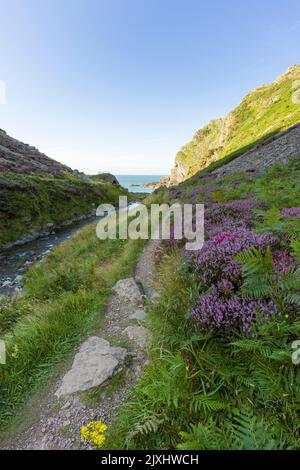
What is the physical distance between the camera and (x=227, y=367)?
8.80 feet

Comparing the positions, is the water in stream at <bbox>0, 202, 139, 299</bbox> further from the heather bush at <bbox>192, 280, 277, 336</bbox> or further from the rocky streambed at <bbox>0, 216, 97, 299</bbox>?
the heather bush at <bbox>192, 280, 277, 336</bbox>

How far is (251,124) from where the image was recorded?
5384 cm

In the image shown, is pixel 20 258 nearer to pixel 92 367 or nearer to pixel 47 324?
pixel 47 324

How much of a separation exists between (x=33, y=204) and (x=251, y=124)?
49.7 metres

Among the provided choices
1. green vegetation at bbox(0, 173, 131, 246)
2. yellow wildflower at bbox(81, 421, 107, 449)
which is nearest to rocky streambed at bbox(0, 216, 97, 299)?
green vegetation at bbox(0, 173, 131, 246)

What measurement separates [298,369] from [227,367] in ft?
2.31

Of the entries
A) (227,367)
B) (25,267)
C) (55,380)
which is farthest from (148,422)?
(25,267)

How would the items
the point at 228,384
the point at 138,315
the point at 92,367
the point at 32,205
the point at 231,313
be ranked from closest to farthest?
the point at 228,384 < the point at 231,313 < the point at 92,367 < the point at 138,315 < the point at 32,205

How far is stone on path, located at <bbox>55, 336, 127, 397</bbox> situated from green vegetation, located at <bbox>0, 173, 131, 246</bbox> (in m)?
20.0

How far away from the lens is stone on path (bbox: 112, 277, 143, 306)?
244 inches

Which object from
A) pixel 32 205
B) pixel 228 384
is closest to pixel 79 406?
pixel 228 384

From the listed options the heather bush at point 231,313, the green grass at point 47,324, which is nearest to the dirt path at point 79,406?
the green grass at point 47,324

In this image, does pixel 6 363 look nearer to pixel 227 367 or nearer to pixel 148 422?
pixel 148 422

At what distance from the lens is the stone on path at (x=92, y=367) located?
3.81 meters
